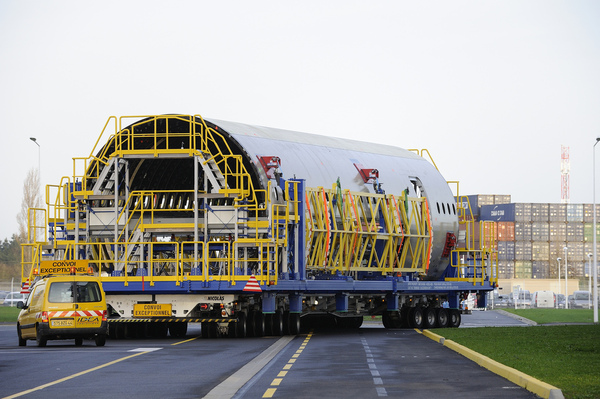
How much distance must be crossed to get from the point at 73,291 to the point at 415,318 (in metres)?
13.5

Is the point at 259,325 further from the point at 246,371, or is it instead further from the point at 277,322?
the point at 246,371

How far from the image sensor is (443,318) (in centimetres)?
3578

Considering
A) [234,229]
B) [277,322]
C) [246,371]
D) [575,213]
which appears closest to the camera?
[246,371]

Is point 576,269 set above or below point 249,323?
below

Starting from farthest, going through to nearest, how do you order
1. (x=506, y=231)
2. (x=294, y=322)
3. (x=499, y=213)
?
(x=499, y=213) → (x=506, y=231) → (x=294, y=322)

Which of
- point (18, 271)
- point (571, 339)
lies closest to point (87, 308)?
point (571, 339)

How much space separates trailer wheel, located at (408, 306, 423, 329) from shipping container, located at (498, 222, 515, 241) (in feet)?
258

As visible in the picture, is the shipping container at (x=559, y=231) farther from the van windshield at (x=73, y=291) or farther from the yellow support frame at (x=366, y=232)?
the van windshield at (x=73, y=291)

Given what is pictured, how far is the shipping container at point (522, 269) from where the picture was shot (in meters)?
113

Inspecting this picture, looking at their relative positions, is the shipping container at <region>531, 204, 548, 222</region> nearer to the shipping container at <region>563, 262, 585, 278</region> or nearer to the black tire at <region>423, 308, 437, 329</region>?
the shipping container at <region>563, 262, 585, 278</region>

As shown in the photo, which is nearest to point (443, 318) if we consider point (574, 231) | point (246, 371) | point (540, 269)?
point (246, 371)

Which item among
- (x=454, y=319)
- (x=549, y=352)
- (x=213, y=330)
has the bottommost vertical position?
(x=454, y=319)

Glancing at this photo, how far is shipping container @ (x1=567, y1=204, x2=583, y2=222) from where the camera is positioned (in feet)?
372

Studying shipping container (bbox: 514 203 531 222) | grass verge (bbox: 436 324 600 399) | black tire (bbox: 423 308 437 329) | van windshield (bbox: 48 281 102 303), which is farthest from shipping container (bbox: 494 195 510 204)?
van windshield (bbox: 48 281 102 303)
